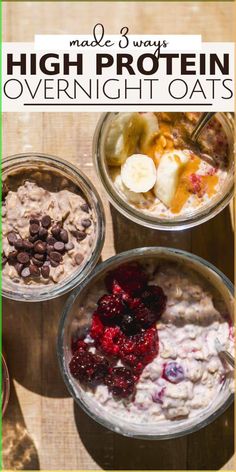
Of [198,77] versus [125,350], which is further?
[198,77]

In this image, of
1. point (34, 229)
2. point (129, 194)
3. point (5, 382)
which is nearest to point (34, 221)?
point (34, 229)

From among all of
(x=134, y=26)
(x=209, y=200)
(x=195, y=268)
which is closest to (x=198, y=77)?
(x=134, y=26)

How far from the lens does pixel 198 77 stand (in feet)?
6.92

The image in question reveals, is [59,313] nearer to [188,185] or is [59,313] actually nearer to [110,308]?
[110,308]

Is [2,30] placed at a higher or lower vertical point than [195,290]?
higher

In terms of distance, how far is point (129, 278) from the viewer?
200 centimetres

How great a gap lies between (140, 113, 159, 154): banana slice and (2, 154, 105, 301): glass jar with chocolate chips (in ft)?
0.62

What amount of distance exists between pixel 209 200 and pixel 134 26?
23.3 inches

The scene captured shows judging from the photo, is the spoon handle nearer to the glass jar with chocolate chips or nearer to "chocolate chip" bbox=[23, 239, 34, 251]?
the glass jar with chocolate chips

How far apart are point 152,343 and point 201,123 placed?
632 millimetres

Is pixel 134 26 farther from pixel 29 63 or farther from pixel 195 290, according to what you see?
pixel 195 290

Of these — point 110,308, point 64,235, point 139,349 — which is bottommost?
point 139,349

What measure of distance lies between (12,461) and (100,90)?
1175mm

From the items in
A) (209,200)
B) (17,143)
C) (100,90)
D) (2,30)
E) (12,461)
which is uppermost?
(2,30)
